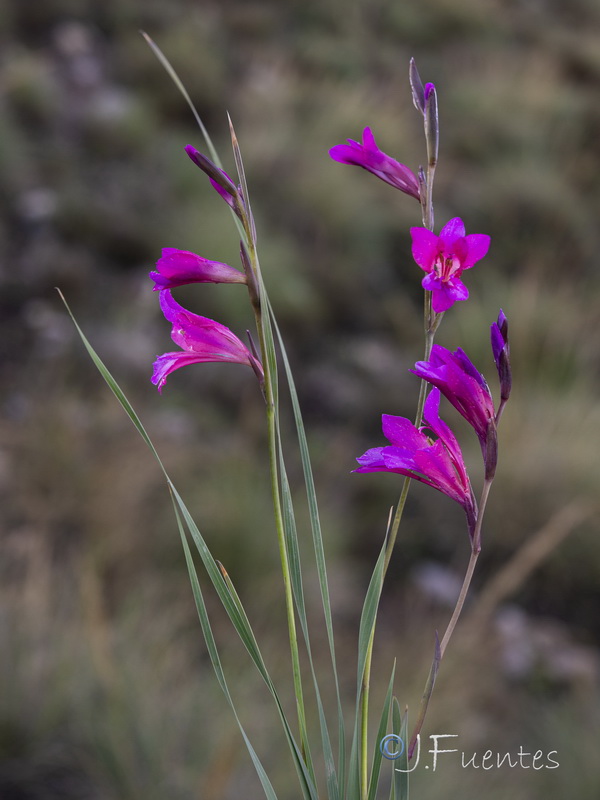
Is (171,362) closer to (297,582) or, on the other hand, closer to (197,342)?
(197,342)

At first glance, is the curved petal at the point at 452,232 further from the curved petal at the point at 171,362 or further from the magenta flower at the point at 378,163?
the curved petal at the point at 171,362

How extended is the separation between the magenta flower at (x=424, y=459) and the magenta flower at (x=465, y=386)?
0.02 metres

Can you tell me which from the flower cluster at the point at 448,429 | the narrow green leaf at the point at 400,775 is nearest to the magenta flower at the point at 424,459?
the flower cluster at the point at 448,429

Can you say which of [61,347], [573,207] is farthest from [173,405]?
[573,207]

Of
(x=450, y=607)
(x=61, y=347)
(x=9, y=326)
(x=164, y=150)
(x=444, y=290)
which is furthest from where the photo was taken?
(x=164, y=150)

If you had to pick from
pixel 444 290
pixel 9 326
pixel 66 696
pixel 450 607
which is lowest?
pixel 450 607

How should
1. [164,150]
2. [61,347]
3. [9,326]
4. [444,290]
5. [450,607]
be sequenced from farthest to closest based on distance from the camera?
[164,150]
[9,326]
[61,347]
[450,607]
[444,290]

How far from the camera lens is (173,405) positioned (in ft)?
9.50

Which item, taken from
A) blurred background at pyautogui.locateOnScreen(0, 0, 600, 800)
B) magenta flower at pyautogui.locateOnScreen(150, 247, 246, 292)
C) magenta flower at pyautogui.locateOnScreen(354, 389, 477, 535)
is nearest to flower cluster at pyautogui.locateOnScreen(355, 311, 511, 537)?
magenta flower at pyautogui.locateOnScreen(354, 389, 477, 535)

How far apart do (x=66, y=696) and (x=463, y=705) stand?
2.66ft

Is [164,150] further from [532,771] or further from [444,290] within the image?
[444,290]

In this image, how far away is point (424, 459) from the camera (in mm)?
405

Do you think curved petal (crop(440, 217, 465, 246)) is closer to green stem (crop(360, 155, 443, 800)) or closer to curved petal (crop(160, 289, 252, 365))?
green stem (crop(360, 155, 443, 800))

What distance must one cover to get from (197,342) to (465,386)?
0.14m
